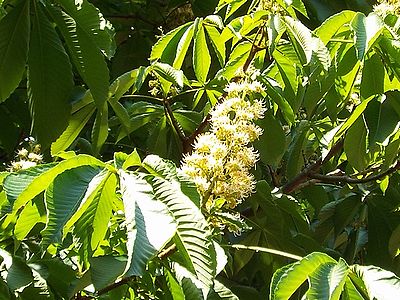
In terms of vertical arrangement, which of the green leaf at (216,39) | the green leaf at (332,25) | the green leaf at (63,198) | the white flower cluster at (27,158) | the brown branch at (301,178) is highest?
the green leaf at (332,25)

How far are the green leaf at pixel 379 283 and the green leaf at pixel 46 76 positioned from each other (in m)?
0.64

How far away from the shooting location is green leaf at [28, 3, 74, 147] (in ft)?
4.51

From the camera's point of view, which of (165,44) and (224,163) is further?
(165,44)

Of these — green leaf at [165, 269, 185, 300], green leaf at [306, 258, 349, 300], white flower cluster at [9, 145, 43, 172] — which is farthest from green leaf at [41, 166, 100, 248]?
white flower cluster at [9, 145, 43, 172]

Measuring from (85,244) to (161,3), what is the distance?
1.88m

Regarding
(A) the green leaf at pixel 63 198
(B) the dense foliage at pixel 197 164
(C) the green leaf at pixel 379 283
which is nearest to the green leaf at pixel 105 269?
(B) the dense foliage at pixel 197 164

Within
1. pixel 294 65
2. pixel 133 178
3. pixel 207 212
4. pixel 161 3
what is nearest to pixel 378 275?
pixel 207 212

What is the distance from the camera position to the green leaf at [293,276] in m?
1.02

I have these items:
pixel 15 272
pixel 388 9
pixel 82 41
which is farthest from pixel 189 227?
pixel 388 9

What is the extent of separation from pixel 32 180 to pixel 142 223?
8.4 inches

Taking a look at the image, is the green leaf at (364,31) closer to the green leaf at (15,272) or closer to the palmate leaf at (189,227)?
the palmate leaf at (189,227)

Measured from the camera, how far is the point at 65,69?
4.55ft

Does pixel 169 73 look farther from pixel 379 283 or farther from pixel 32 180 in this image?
pixel 379 283

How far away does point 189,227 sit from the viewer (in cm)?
97
